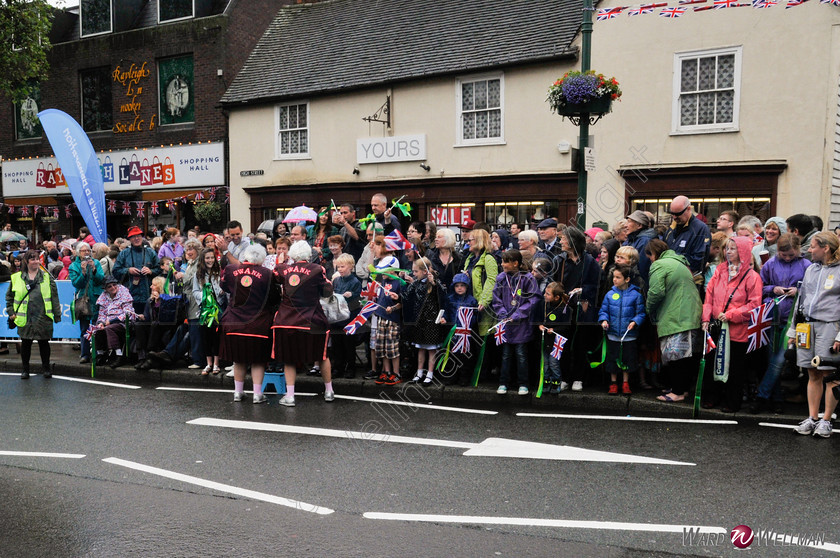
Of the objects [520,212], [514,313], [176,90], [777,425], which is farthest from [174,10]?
[777,425]

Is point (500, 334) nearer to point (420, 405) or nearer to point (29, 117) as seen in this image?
point (420, 405)

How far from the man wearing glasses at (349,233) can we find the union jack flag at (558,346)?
3.71 m

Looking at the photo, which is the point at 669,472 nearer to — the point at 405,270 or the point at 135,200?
the point at 405,270

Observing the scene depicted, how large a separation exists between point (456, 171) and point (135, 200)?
467 inches

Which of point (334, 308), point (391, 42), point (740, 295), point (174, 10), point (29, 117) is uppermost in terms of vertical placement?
point (174, 10)

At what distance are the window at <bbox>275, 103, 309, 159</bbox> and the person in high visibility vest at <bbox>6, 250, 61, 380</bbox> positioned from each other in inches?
415

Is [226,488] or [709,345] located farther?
[709,345]

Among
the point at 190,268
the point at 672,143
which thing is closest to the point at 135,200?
the point at 190,268

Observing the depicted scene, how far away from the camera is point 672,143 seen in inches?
611

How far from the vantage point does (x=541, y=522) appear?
4.90 meters

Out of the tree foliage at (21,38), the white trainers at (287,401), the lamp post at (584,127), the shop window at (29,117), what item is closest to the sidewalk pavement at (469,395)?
the white trainers at (287,401)

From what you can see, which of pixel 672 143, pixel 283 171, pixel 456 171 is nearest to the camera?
pixel 672 143

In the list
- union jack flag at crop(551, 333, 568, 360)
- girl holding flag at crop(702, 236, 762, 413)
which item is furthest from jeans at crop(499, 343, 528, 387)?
girl holding flag at crop(702, 236, 762, 413)

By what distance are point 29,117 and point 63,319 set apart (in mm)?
17575
